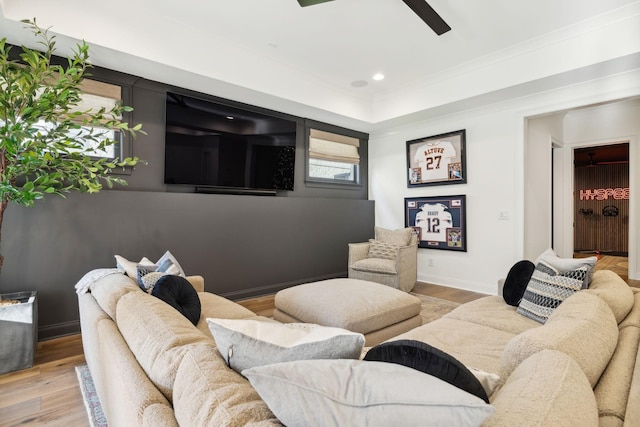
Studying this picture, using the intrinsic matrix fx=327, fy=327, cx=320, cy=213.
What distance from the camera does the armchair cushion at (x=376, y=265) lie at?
162 inches

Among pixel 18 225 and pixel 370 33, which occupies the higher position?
pixel 370 33

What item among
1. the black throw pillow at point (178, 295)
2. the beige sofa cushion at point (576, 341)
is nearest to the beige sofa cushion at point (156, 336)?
the black throw pillow at point (178, 295)

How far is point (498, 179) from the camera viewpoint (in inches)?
166

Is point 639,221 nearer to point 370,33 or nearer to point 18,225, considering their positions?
point 370,33

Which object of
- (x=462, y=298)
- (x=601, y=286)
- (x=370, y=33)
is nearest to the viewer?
(x=601, y=286)

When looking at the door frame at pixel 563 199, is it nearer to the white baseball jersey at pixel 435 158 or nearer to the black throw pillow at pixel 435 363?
the white baseball jersey at pixel 435 158

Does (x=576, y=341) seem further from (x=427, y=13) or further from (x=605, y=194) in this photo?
(x=605, y=194)

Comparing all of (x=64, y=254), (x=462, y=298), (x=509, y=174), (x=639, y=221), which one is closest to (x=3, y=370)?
(x=64, y=254)

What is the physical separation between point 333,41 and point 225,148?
1687 mm

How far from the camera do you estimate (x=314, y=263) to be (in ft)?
15.6

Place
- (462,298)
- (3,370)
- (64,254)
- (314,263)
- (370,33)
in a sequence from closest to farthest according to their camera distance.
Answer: (3,370), (64,254), (370,33), (462,298), (314,263)

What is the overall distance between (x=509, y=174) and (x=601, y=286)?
2647mm

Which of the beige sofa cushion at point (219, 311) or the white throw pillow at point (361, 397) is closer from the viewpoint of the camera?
the white throw pillow at point (361, 397)

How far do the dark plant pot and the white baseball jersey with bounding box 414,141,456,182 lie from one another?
15.2ft
